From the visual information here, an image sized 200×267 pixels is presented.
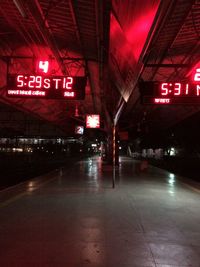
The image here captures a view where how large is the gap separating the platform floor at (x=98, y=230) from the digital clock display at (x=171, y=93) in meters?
3.52

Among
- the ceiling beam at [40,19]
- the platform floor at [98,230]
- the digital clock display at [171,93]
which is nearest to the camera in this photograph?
the platform floor at [98,230]

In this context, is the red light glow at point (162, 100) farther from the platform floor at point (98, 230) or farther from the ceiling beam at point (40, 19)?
the ceiling beam at point (40, 19)

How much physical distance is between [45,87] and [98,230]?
5841mm

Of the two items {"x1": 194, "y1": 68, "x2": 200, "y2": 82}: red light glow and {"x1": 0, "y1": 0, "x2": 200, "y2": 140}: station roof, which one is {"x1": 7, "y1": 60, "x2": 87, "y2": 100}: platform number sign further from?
{"x1": 194, "y1": 68, "x2": 200, "y2": 82}: red light glow

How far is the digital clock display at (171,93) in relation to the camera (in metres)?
12.7

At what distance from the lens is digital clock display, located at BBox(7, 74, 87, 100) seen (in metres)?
12.4

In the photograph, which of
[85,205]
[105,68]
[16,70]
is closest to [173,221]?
[85,205]

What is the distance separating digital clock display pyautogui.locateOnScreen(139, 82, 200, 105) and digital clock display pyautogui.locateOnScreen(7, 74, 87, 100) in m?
2.28

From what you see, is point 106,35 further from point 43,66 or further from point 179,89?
point 179,89

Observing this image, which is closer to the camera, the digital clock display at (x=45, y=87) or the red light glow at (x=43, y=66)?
the digital clock display at (x=45, y=87)

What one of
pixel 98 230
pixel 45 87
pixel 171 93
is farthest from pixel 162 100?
pixel 98 230

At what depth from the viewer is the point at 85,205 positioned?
11766mm

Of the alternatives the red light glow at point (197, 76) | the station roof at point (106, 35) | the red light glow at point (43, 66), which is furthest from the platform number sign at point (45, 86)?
the red light glow at point (197, 76)

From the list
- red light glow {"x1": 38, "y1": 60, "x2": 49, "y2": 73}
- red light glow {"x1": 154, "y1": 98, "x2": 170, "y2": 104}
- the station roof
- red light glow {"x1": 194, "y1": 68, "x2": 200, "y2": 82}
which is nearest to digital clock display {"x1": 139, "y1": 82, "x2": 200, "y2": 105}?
red light glow {"x1": 154, "y1": 98, "x2": 170, "y2": 104}
